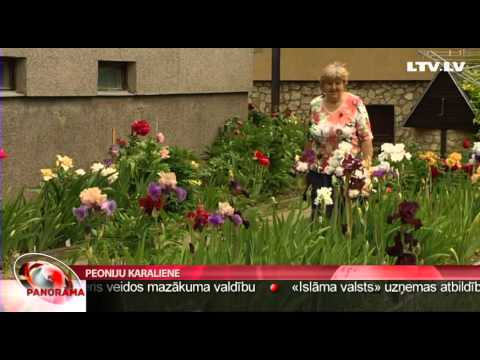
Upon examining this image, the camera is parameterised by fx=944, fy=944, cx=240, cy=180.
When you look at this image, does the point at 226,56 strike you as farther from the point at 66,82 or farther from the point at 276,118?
the point at 66,82

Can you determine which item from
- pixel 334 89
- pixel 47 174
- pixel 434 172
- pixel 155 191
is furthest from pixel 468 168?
pixel 47 174

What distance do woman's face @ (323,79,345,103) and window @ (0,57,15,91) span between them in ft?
8.89

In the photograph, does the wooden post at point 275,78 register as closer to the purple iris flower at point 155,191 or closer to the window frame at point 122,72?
the window frame at point 122,72

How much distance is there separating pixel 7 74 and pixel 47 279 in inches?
134

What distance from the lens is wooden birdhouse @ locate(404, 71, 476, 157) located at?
8945mm

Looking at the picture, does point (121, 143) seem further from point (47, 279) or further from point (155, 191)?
point (47, 279)

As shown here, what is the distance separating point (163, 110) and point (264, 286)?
16.5ft

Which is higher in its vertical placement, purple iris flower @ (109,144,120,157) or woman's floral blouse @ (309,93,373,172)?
woman's floral blouse @ (309,93,373,172)

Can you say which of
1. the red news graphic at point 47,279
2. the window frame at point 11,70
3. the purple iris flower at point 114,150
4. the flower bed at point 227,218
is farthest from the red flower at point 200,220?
the window frame at point 11,70

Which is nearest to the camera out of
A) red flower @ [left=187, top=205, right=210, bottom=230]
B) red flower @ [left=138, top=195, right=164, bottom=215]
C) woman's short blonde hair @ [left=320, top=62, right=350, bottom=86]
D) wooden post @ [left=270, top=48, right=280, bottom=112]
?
red flower @ [left=187, top=205, right=210, bottom=230]

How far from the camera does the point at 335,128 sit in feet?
21.5

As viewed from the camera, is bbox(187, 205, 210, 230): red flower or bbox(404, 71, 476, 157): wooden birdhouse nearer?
bbox(187, 205, 210, 230): red flower

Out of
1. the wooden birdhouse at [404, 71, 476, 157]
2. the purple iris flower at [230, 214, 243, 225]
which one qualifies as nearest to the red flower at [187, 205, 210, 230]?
the purple iris flower at [230, 214, 243, 225]

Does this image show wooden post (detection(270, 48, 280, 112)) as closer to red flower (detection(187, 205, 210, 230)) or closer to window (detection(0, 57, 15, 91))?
window (detection(0, 57, 15, 91))
